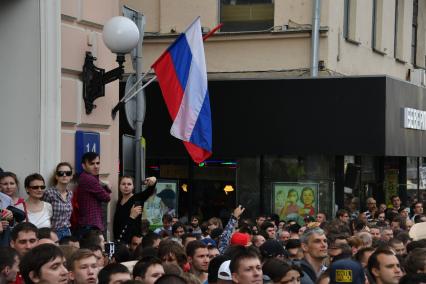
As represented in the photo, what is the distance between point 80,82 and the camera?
42.1 feet

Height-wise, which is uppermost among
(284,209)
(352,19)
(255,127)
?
(352,19)

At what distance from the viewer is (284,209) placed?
815 inches

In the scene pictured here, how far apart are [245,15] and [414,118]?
4313 mm

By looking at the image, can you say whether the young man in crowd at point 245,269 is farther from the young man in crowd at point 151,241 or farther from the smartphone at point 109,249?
the smartphone at point 109,249

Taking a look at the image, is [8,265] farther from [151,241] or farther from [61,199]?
Answer: [61,199]

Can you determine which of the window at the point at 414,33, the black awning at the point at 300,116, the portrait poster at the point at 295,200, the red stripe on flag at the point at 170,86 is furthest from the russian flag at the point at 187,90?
the window at the point at 414,33

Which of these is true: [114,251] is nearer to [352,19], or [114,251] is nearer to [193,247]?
→ [193,247]

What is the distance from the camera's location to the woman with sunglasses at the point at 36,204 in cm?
1095

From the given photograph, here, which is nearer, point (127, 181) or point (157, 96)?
point (127, 181)

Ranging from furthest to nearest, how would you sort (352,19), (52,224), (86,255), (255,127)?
(352,19) → (255,127) → (52,224) → (86,255)

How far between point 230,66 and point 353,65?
2827 millimetres

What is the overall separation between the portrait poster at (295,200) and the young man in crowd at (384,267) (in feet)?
33.4

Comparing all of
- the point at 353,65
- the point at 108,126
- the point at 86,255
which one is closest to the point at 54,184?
the point at 108,126

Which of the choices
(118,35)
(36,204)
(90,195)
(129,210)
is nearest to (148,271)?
(36,204)
